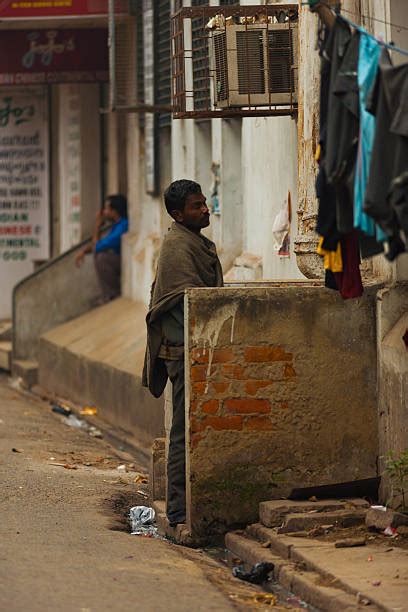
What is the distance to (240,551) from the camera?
8039 millimetres

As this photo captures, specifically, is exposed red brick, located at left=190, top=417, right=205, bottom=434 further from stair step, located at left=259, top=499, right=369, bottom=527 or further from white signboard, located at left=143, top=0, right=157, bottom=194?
white signboard, located at left=143, top=0, right=157, bottom=194

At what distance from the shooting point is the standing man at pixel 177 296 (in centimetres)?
858

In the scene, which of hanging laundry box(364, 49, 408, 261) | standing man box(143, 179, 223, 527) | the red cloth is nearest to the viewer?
hanging laundry box(364, 49, 408, 261)

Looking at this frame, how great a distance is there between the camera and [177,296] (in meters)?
8.53

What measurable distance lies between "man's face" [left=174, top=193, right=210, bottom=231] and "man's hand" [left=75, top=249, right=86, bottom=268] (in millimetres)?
10066

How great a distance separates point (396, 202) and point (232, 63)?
14.1 feet

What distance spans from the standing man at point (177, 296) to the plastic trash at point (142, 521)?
0.36 metres

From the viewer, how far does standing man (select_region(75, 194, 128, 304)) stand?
59.9 ft

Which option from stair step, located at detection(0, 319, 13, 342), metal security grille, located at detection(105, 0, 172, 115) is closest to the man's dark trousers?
metal security grille, located at detection(105, 0, 172, 115)

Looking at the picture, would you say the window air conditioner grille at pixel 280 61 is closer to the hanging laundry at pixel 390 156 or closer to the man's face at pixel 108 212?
the hanging laundry at pixel 390 156

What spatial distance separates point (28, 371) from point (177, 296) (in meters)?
10.0

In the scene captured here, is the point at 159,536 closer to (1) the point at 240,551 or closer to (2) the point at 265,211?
(1) the point at 240,551

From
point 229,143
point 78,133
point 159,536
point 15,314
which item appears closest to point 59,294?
point 15,314

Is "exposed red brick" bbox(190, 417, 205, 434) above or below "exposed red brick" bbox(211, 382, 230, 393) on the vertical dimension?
below
